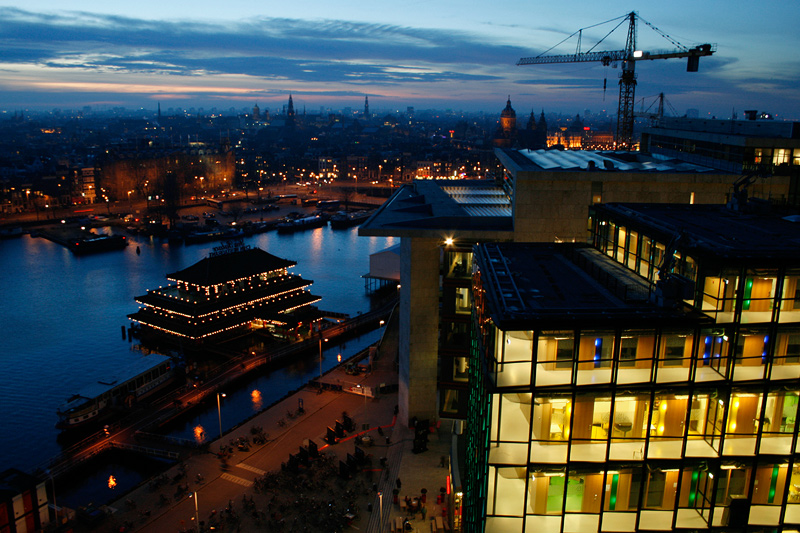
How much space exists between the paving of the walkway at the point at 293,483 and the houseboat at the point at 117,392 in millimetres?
9514

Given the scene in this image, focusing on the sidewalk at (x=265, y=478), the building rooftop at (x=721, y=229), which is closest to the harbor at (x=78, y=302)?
the sidewalk at (x=265, y=478)

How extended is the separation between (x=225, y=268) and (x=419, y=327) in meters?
27.5

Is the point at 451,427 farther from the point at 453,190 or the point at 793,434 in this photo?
the point at 793,434

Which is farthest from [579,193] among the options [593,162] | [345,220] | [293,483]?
[345,220]

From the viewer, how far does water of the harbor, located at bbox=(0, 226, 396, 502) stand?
34531 mm

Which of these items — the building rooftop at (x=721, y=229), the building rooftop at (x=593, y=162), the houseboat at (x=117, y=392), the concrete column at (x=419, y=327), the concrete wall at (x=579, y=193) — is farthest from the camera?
the houseboat at (x=117, y=392)

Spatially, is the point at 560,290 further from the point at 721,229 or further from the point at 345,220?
→ the point at 345,220

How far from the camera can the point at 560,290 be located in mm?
11539

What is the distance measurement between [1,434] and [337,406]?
17.7 metres

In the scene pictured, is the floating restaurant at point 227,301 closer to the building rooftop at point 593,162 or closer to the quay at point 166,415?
the quay at point 166,415

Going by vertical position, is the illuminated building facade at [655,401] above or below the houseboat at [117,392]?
above

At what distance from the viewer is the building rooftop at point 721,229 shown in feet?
32.4

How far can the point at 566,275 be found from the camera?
12828 millimetres

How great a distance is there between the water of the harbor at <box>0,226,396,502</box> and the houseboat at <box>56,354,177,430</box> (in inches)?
61.9
